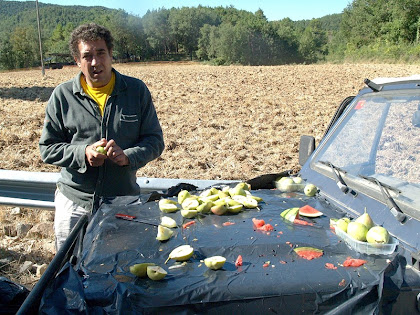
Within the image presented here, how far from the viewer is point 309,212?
252cm

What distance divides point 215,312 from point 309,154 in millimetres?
1859

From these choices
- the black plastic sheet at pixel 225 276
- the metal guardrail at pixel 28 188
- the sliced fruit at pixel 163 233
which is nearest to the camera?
the black plastic sheet at pixel 225 276

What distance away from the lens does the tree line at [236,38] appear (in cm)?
4975

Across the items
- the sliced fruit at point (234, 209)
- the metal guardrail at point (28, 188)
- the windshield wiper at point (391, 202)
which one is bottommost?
the metal guardrail at point (28, 188)

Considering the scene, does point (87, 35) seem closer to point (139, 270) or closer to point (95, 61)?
point (95, 61)

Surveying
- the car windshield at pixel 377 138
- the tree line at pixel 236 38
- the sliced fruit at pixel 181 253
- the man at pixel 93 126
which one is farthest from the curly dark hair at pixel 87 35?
the tree line at pixel 236 38

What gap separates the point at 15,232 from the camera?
5.49 m

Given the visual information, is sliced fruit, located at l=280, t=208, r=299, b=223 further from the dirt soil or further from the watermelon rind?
the dirt soil

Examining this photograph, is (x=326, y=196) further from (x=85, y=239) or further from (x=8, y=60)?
(x=8, y=60)

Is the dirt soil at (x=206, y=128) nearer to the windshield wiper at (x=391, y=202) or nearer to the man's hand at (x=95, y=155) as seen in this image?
the man's hand at (x=95, y=155)

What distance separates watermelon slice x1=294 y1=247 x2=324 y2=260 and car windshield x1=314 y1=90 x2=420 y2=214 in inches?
30.1

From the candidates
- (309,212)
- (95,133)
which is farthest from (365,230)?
(95,133)

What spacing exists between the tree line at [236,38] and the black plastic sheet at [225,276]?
130ft

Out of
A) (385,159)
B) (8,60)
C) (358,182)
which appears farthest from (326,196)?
(8,60)
